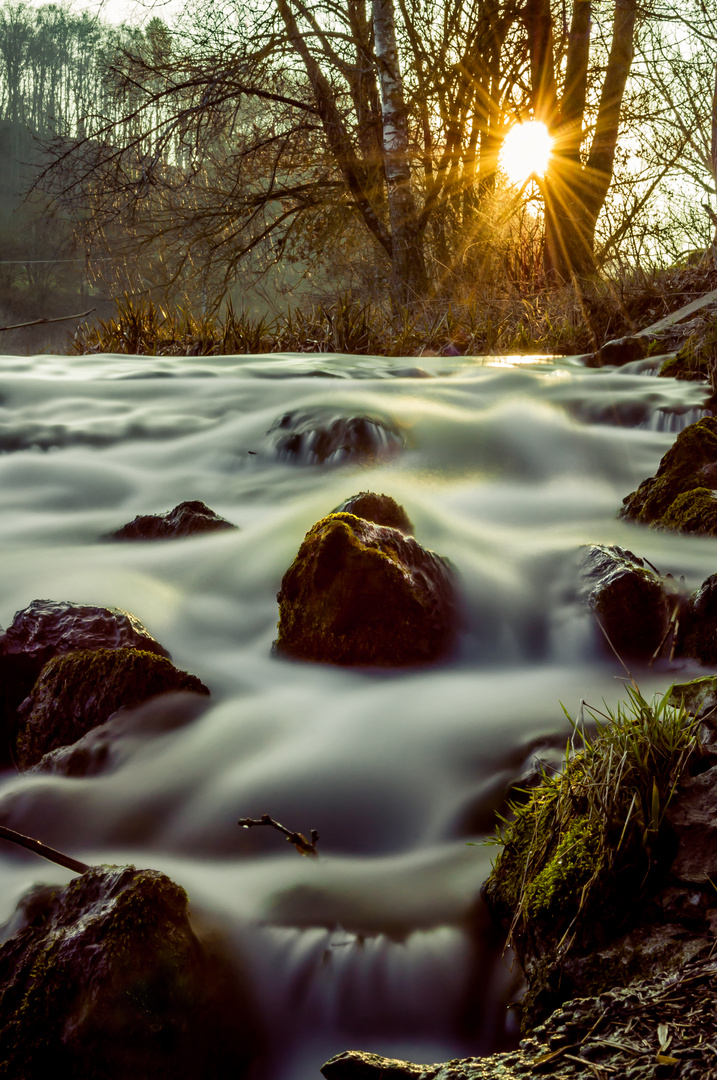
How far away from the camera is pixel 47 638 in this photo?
2521mm

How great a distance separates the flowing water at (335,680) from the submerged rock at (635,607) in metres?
0.08

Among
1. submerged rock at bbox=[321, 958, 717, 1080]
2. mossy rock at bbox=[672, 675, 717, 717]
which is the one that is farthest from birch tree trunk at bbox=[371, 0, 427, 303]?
submerged rock at bbox=[321, 958, 717, 1080]

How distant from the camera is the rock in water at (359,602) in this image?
2604 mm

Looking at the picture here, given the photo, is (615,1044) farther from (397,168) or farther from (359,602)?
(397,168)

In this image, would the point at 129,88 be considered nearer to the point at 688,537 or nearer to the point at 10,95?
the point at 688,537

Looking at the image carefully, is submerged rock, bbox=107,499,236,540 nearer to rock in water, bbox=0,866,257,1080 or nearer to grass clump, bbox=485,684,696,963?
rock in water, bbox=0,866,257,1080

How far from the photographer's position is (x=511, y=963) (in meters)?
1.54

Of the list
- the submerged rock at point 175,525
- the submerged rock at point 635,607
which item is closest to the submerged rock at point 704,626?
the submerged rock at point 635,607

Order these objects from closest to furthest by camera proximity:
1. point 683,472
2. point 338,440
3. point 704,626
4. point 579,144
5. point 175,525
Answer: point 704,626
point 683,472
point 175,525
point 338,440
point 579,144

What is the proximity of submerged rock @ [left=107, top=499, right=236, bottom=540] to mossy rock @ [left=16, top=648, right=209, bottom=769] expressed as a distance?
1.46 metres

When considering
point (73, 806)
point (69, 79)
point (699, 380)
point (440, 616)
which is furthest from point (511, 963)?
point (69, 79)

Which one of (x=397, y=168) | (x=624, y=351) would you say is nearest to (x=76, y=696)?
(x=624, y=351)

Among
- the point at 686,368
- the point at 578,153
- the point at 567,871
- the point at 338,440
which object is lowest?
the point at 567,871

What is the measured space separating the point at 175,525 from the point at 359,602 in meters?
1.51
